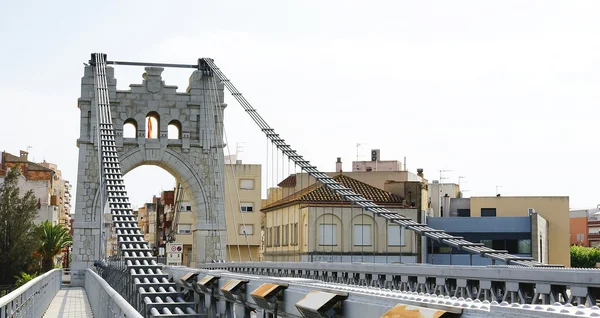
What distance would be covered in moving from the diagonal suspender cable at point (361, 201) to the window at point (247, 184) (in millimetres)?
33030

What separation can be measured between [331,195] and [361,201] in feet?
73.4

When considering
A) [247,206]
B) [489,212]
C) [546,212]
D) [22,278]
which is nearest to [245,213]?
[247,206]

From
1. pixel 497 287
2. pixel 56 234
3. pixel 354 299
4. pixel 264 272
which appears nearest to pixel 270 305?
pixel 354 299

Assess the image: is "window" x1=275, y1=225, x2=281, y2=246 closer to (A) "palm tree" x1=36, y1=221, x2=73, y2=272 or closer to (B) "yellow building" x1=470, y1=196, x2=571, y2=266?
(A) "palm tree" x1=36, y1=221, x2=73, y2=272

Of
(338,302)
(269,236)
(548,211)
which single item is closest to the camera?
(338,302)

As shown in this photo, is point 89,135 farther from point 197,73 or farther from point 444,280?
point 444,280

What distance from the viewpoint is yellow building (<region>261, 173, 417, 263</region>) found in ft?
160

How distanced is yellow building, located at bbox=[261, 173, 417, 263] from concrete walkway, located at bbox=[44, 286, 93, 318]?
18.7m

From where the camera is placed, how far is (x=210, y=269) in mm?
29109

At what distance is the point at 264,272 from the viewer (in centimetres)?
3572

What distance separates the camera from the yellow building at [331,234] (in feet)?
160

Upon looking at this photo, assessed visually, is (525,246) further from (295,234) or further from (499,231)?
(295,234)

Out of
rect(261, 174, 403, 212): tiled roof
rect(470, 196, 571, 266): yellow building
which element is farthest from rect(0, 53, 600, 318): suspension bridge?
rect(470, 196, 571, 266): yellow building

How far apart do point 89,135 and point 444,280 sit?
2729cm
